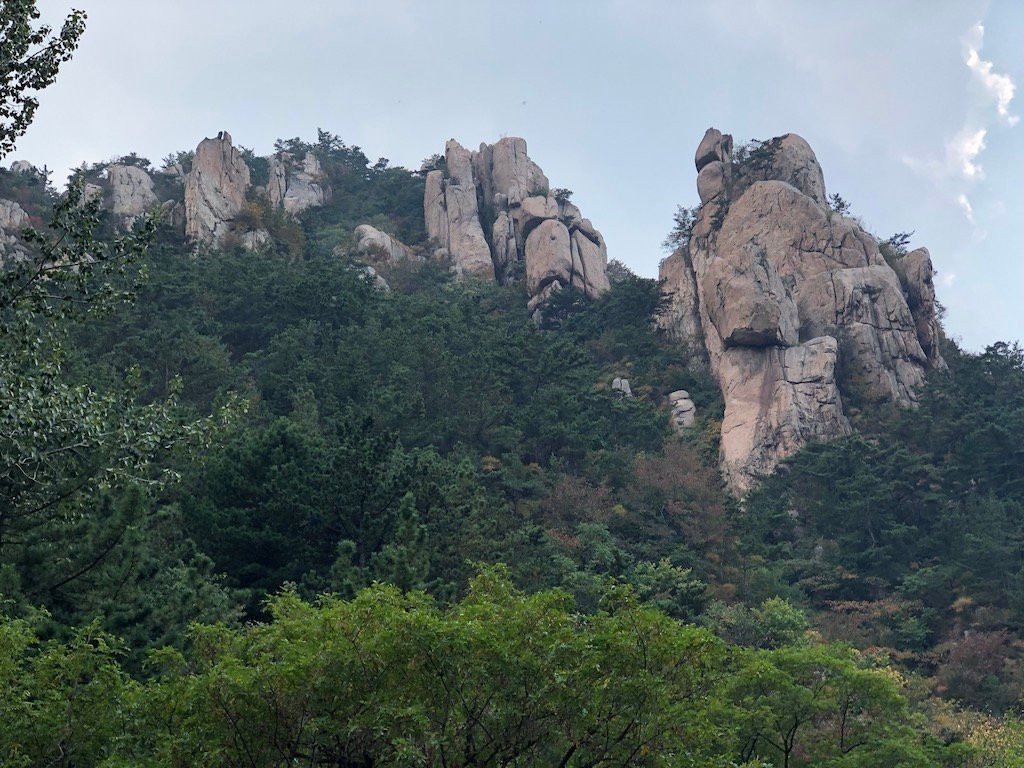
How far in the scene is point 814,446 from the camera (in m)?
39.7

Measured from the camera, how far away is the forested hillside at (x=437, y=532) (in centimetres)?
1030

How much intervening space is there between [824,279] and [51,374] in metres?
41.8

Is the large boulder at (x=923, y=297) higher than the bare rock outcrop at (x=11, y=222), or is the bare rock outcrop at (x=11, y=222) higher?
the large boulder at (x=923, y=297)

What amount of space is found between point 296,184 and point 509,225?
1482cm

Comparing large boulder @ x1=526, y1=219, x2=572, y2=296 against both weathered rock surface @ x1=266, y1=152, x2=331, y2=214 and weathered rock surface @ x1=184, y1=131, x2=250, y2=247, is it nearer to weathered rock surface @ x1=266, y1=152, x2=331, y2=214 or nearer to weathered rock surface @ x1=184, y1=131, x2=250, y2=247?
weathered rock surface @ x1=266, y1=152, x2=331, y2=214

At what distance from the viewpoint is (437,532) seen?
72.9 feet

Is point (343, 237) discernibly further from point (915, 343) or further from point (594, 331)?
point (915, 343)

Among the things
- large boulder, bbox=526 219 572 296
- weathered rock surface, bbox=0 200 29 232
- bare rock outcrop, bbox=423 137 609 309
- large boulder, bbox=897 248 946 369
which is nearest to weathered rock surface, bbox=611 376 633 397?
bare rock outcrop, bbox=423 137 609 309

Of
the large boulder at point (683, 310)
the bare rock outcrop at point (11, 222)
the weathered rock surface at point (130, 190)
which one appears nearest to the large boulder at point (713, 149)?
the large boulder at point (683, 310)

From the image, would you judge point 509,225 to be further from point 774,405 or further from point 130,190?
point 774,405

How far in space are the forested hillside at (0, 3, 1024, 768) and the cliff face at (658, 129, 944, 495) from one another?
1.41m

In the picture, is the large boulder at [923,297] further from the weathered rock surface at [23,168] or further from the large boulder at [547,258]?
the weathered rock surface at [23,168]

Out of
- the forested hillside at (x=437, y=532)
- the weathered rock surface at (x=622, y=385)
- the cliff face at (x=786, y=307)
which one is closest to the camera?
the forested hillside at (x=437, y=532)

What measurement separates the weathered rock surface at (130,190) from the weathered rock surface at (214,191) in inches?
156
